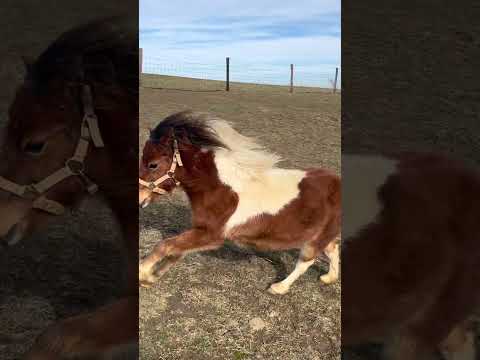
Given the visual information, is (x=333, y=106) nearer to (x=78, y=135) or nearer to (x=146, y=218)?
(x=146, y=218)

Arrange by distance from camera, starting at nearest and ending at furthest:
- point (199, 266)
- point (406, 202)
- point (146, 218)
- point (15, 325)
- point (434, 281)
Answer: point (406, 202), point (434, 281), point (15, 325), point (199, 266), point (146, 218)

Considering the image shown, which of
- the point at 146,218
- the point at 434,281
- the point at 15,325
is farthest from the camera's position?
the point at 146,218

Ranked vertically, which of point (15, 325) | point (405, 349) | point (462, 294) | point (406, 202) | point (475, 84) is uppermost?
point (475, 84)

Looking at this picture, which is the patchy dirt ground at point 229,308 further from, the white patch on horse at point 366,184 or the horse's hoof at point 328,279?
the white patch on horse at point 366,184

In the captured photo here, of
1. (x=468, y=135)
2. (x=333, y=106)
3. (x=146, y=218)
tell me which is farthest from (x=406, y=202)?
(x=333, y=106)

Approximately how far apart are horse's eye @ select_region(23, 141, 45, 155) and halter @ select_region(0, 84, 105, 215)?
7 cm

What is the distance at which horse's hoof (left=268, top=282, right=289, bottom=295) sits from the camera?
8.41 ft

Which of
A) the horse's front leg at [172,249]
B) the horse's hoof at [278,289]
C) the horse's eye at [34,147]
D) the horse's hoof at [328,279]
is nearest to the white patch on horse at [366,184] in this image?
the horse's eye at [34,147]

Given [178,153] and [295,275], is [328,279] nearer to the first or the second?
[295,275]

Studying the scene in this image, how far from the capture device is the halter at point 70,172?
3.30ft

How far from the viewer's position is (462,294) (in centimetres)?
A: 115

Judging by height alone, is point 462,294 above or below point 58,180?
below

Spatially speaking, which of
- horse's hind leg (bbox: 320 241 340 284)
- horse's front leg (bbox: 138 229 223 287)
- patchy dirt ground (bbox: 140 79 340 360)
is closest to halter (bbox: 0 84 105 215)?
horse's front leg (bbox: 138 229 223 287)

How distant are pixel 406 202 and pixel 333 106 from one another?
9.43 m
